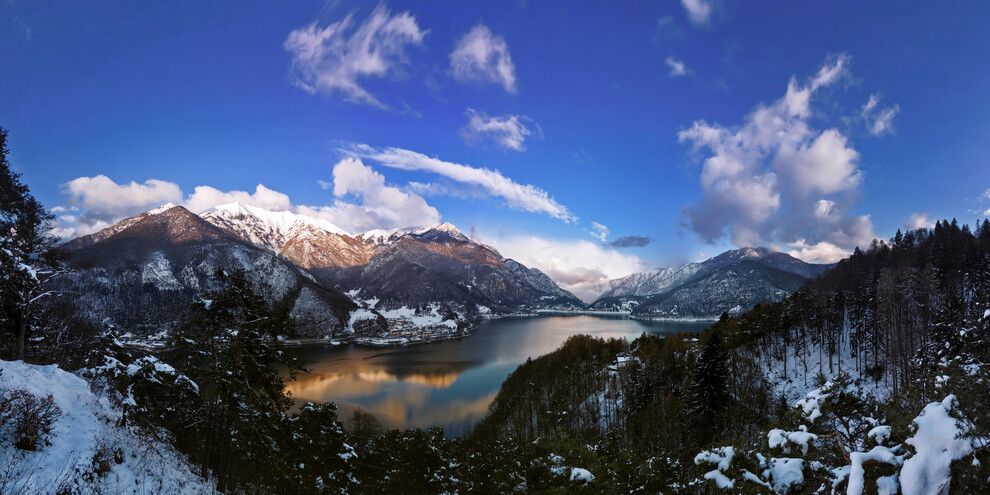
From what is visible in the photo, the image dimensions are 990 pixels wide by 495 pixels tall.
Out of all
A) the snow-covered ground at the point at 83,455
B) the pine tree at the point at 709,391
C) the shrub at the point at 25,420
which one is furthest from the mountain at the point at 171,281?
the shrub at the point at 25,420

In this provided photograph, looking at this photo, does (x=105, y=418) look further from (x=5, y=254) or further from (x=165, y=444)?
(x=5, y=254)

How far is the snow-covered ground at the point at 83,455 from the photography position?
5.68m

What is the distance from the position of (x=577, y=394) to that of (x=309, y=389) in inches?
1791

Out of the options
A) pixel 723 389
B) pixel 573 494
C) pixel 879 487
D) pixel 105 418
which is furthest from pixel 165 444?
pixel 723 389

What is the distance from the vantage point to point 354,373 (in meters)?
76.8

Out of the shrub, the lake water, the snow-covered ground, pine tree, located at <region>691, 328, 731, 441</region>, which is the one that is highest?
the shrub

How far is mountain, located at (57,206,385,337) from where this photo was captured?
11194cm

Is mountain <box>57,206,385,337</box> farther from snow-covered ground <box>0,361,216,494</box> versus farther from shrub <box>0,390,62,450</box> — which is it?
shrub <box>0,390,62,450</box>

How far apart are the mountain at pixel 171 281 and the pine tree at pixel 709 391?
10316 cm

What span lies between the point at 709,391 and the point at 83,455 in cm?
3670

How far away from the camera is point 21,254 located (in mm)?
13469

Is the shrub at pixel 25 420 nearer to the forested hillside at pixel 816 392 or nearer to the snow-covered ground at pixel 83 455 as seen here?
the snow-covered ground at pixel 83 455

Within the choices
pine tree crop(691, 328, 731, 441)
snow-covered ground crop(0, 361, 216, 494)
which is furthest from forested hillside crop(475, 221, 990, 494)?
snow-covered ground crop(0, 361, 216, 494)

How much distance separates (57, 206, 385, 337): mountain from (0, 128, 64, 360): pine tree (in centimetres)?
9878
